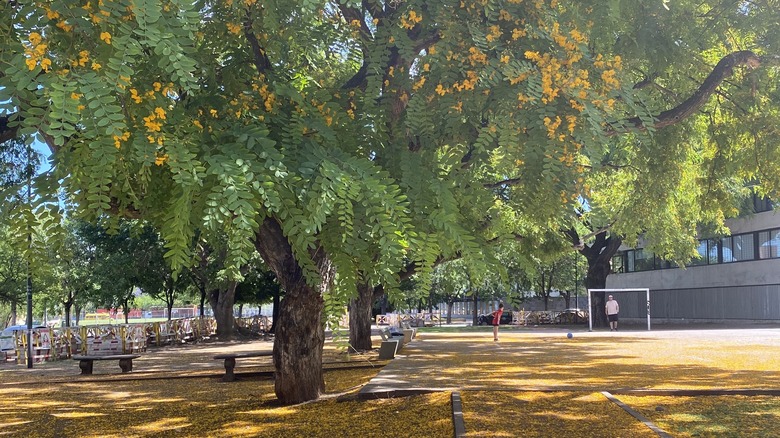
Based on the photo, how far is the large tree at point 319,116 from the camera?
15.2ft

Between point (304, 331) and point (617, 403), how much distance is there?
452cm

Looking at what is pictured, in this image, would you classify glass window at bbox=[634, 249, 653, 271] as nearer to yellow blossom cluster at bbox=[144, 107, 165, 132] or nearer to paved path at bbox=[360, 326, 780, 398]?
paved path at bbox=[360, 326, 780, 398]

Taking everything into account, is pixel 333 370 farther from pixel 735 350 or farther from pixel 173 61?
pixel 173 61

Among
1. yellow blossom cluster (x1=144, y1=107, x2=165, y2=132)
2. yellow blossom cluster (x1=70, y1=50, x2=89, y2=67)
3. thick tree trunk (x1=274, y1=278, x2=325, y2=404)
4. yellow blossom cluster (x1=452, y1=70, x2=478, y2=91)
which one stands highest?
yellow blossom cluster (x1=452, y1=70, x2=478, y2=91)

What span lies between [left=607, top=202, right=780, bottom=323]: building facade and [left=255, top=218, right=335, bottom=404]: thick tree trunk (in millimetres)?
32540

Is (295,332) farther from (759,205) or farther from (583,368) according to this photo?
(759,205)

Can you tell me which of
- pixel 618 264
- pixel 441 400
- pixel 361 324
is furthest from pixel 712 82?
pixel 618 264

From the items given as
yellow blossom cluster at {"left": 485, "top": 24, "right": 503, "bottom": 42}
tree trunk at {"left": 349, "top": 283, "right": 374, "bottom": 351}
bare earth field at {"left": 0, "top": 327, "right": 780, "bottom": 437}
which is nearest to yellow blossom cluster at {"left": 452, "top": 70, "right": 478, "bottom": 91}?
yellow blossom cluster at {"left": 485, "top": 24, "right": 503, "bottom": 42}

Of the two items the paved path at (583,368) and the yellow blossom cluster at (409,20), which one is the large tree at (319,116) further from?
the paved path at (583,368)

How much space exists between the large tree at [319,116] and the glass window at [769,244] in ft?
105

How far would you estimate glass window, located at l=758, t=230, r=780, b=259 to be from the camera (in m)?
37.3

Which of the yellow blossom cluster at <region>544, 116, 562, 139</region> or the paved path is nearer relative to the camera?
the yellow blossom cluster at <region>544, 116, 562, 139</region>

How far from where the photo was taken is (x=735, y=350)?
19438mm

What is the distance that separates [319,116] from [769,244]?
3674cm
